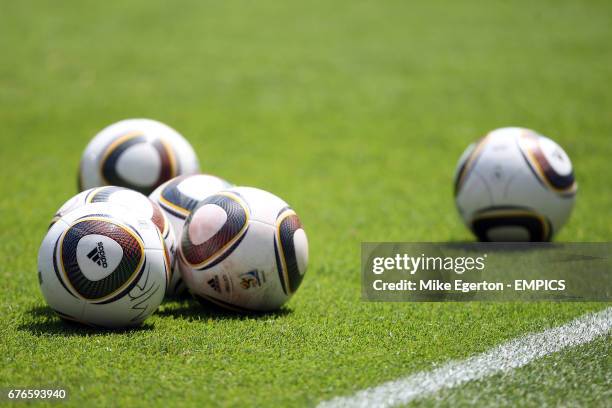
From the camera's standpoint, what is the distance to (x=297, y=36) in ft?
79.7

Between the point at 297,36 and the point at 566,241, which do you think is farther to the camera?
the point at 297,36

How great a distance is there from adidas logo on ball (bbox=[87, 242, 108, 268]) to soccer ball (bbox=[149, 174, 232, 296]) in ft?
3.97

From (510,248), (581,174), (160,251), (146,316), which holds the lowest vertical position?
(581,174)

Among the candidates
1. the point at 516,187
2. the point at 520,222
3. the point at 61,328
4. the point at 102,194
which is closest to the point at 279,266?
the point at 102,194

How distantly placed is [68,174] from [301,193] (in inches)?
165

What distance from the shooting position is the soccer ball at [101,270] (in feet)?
19.9

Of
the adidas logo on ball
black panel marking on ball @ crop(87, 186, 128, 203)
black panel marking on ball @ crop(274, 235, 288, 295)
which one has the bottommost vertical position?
black panel marking on ball @ crop(274, 235, 288, 295)

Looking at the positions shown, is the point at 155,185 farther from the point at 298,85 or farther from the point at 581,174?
the point at 298,85

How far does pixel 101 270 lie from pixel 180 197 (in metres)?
1.63

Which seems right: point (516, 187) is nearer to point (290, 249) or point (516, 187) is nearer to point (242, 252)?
point (290, 249)

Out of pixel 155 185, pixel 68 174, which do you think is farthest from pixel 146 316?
pixel 68 174

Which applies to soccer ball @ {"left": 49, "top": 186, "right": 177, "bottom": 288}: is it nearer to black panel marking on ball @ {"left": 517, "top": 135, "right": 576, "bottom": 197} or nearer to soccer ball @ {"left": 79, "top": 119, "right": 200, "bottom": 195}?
soccer ball @ {"left": 79, "top": 119, "right": 200, "bottom": 195}

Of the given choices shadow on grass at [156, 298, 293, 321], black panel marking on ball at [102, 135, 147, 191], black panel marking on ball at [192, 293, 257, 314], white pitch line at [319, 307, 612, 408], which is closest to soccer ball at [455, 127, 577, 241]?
white pitch line at [319, 307, 612, 408]

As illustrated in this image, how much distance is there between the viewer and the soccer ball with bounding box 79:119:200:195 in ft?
29.1
